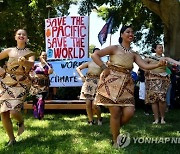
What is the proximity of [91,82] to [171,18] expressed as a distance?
6.02 meters

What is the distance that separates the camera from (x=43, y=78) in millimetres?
8289

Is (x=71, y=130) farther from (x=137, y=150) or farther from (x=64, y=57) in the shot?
(x=64, y=57)

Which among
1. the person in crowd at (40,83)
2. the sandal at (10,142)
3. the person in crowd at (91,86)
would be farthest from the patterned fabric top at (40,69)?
the sandal at (10,142)

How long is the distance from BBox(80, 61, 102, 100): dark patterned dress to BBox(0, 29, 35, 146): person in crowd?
2.52m

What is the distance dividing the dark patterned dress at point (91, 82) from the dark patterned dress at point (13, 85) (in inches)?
102

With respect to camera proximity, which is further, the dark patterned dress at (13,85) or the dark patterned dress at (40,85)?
the dark patterned dress at (40,85)

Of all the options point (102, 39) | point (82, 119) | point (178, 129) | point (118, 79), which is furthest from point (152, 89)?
point (102, 39)

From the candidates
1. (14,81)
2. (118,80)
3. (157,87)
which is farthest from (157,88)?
(14,81)

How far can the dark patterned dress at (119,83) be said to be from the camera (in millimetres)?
5113

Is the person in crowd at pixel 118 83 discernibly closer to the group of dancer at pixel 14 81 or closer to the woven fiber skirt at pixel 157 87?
the group of dancer at pixel 14 81

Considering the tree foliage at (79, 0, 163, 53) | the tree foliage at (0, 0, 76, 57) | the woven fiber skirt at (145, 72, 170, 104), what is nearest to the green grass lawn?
the woven fiber skirt at (145, 72, 170, 104)

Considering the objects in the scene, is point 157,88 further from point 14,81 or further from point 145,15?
point 145,15

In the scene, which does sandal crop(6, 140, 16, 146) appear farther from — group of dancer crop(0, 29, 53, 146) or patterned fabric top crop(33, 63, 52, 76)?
patterned fabric top crop(33, 63, 52, 76)

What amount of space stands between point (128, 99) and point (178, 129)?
216 centimetres
